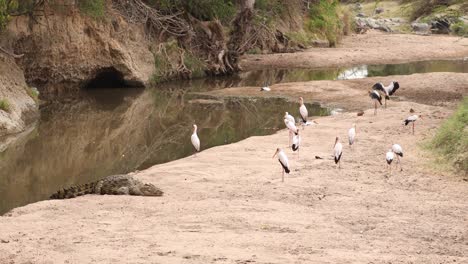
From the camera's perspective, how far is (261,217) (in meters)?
9.90

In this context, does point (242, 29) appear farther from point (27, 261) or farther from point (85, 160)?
point (27, 261)

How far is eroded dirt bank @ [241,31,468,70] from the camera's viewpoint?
34.7 m

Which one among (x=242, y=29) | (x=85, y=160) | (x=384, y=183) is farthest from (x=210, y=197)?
(x=242, y=29)

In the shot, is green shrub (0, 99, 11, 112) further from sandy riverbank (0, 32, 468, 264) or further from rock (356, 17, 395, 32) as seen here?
rock (356, 17, 395, 32)

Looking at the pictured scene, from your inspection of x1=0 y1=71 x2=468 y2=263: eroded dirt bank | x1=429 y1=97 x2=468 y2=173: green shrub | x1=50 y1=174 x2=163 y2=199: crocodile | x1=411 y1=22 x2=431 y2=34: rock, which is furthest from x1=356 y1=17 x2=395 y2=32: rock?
x1=50 y1=174 x2=163 y2=199: crocodile

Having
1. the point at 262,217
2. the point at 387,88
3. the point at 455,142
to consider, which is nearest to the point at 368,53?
the point at 387,88

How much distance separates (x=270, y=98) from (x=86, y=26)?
683 centimetres

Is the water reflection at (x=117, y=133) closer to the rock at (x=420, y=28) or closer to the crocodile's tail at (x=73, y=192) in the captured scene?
the crocodile's tail at (x=73, y=192)

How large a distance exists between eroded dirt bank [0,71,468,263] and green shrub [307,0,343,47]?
90.2 feet

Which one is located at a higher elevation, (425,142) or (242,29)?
(242,29)

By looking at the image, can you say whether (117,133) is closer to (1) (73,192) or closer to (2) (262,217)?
(1) (73,192)

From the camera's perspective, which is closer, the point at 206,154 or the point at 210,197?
the point at 210,197

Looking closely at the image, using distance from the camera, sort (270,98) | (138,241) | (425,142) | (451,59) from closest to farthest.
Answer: (138,241)
(425,142)
(270,98)
(451,59)

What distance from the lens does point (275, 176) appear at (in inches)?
500
